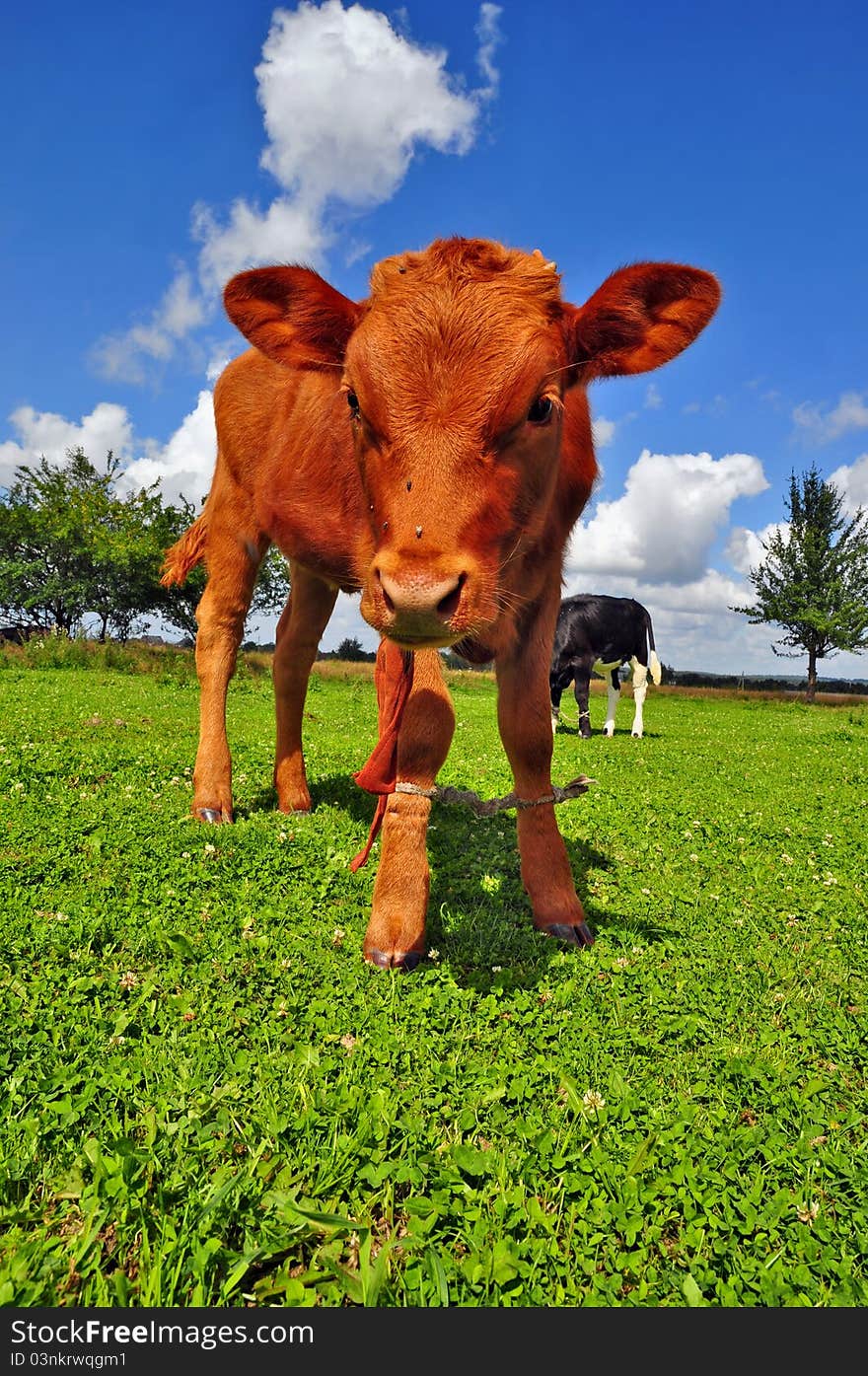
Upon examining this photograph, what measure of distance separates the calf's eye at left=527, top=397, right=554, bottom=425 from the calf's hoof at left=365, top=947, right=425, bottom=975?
259 cm

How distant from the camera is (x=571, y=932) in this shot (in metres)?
4.21

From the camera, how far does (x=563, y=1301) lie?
1990mm

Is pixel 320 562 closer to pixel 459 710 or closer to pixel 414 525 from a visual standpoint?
pixel 414 525

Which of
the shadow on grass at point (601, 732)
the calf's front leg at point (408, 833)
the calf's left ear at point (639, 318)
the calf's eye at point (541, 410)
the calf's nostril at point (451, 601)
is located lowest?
the shadow on grass at point (601, 732)

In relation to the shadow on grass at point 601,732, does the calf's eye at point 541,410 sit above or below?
above

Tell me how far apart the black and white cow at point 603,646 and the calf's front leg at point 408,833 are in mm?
14571

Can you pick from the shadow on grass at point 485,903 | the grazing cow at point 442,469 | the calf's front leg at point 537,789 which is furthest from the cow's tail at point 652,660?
the calf's front leg at point 537,789

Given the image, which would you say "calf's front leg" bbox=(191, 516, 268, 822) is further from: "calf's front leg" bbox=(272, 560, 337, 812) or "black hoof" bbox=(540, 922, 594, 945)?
"black hoof" bbox=(540, 922, 594, 945)

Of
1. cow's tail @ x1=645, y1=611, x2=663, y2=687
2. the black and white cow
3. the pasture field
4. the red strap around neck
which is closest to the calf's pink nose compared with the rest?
the red strap around neck

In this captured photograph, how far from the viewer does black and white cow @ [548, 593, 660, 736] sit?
18594 mm

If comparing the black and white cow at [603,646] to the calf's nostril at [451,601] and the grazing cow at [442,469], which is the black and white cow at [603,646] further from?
the calf's nostril at [451,601]

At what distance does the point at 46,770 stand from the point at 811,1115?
22.4 ft

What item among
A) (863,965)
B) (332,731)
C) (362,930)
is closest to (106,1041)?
(362,930)

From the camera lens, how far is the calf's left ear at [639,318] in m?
3.50
